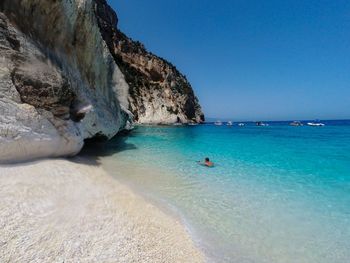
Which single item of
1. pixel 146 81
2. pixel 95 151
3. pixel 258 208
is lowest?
pixel 258 208

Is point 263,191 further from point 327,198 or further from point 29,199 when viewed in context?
point 29,199

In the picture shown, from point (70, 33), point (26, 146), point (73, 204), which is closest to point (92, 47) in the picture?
point (70, 33)

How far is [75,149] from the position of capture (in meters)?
8.57

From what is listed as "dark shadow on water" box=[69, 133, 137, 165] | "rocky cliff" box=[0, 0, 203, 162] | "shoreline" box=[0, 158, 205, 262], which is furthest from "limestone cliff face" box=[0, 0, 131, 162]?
"shoreline" box=[0, 158, 205, 262]

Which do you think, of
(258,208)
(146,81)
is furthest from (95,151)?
(146,81)

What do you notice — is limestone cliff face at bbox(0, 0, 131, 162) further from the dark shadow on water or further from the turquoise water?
the turquoise water

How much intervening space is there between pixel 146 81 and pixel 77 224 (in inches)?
2233

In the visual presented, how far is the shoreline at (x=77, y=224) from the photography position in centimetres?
339

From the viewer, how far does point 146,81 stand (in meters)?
58.6

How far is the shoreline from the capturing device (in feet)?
11.1

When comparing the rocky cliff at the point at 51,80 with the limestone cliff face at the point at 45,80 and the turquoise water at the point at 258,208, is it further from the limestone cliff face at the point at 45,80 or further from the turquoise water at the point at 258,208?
the turquoise water at the point at 258,208

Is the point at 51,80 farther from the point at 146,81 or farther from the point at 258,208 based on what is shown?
the point at 146,81

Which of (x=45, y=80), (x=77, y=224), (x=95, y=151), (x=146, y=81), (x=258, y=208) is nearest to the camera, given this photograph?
(x=77, y=224)

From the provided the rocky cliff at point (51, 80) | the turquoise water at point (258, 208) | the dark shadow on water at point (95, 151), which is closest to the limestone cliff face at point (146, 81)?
the dark shadow on water at point (95, 151)
